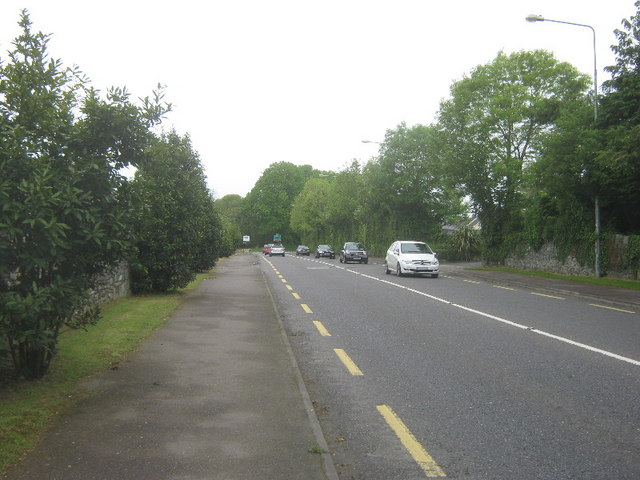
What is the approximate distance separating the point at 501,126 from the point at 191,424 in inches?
1163

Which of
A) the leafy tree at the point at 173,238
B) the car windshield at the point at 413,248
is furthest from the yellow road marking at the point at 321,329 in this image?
the car windshield at the point at 413,248

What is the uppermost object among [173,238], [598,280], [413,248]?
[173,238]

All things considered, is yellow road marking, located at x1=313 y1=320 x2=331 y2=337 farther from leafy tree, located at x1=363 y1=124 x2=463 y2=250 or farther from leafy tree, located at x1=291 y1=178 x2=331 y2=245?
leafy tree, located at x1=291 y1=178 x2=331 y2=245

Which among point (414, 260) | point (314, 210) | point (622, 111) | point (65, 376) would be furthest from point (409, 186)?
point (65, 376)

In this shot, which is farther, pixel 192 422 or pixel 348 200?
pixel 348 200

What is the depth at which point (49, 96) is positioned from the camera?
19.3ft

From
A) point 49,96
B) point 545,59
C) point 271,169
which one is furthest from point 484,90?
point 271,169

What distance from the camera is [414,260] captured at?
85.3 ft

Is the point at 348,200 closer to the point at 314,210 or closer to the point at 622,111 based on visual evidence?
the point at 314,210

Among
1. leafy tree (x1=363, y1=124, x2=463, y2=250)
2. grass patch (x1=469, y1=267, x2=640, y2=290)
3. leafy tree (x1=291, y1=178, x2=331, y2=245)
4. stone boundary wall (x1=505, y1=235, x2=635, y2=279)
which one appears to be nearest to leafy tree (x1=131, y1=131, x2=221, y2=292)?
grass patch (x1=469, y1=267, x2=640, y2=290)

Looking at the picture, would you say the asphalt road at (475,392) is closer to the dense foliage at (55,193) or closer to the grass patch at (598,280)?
the dense foliage at (55,193)

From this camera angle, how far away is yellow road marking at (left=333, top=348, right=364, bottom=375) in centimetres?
718

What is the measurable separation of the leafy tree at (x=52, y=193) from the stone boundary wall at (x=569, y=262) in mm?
20805

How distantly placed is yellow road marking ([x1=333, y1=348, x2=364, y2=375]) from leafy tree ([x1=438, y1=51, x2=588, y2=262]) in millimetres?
22950
